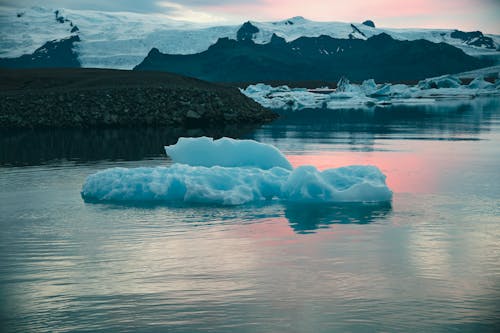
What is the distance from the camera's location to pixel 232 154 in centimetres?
1812

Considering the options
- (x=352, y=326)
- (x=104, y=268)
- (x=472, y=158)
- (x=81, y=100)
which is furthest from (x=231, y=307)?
(x=81, y=100)

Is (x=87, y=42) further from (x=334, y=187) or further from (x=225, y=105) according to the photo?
(x=334, y=187)

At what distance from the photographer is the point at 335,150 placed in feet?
88.3

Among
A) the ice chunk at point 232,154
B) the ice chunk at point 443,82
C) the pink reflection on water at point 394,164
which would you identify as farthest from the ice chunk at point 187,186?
the ice chunk at point 443,82

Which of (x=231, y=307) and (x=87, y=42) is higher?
(x=87, y=42)

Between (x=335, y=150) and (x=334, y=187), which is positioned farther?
(x=335, y=150)

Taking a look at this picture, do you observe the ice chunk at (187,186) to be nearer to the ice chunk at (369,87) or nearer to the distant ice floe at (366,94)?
the distant ice floe at (366,94)

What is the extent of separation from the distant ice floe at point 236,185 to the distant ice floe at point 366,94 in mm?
55881

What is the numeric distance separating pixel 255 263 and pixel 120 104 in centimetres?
3931

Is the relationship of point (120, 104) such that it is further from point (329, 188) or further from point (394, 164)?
point (329, 188)

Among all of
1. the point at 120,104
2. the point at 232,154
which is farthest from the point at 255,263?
the point at 120,104

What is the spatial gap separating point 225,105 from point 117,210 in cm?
3556

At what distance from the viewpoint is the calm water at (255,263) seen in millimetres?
7500

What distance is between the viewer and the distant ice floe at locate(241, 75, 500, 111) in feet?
252
